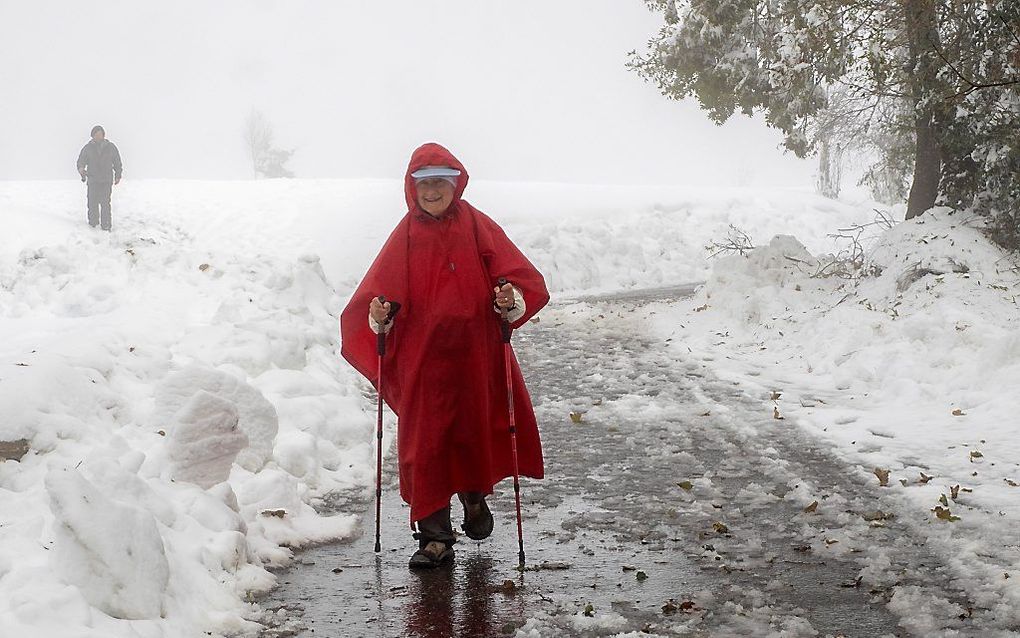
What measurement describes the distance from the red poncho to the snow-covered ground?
929 millimetres

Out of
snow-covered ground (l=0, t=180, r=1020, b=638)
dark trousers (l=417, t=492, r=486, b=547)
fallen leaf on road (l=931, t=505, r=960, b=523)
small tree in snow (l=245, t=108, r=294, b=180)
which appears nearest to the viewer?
snow-covered ground (l=0, t=180, r=1020, b=638)

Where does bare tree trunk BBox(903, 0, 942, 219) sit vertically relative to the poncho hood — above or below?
above

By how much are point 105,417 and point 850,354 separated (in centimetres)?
766

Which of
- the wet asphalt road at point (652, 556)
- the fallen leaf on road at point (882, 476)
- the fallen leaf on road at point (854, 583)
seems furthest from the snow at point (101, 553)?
the fallen leaf on road at point (882, 476)

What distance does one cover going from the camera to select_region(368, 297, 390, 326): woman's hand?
5477mm

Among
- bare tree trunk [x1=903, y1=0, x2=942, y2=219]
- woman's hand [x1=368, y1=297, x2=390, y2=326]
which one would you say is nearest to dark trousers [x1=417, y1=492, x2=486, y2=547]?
woman's hand [x1=368, y1=297, x2=390, y2=326]

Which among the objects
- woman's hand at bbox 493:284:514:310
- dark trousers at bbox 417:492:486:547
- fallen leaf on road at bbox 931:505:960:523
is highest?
woman's hand at bbox 493:284:514:310

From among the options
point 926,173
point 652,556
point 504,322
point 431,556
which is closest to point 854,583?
point 652,556

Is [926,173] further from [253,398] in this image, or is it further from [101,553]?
[101,553]

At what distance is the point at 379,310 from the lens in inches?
216

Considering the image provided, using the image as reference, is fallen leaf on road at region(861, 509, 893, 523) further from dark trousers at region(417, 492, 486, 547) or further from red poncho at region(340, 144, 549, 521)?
dark trousers at region(417, 492, 486, 547)

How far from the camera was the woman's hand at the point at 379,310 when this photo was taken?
548cm

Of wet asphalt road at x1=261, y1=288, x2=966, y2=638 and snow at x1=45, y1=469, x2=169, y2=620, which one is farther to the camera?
wet asphalt road at x1=261, y1=288, x2=966, y2=638

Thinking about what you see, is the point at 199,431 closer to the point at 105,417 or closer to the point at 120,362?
the point at 105,417
